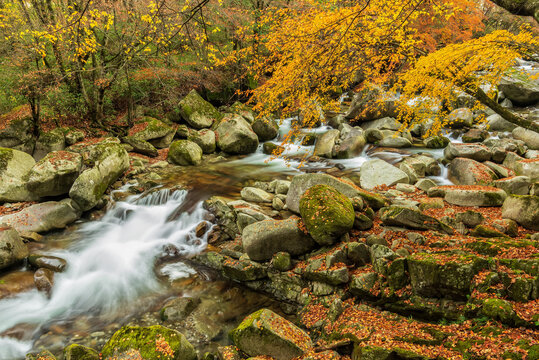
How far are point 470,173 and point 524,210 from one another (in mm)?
3801

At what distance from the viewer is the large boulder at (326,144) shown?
12914mm

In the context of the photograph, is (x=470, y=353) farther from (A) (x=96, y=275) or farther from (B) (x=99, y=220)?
(B) (x=99, y=220)

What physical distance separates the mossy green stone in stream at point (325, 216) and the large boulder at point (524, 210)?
10.5 ft

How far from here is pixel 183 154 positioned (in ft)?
40.8

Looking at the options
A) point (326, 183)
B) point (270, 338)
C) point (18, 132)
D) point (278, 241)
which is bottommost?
point (270, 338)

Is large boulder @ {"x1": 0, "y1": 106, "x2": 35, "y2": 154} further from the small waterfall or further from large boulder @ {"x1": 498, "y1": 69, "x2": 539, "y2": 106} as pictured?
large boulder @ {"x1": 498, "y1": 69, "x2": 539, "y2": 106}

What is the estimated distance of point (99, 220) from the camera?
8.77m

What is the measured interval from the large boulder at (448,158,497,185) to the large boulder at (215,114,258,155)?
8516 millimetres

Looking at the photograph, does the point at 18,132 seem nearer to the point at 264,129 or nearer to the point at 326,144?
the point at 264,129

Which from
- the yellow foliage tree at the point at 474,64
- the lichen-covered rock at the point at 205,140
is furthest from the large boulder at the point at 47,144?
the yellow foliage tree at the point at 474,64

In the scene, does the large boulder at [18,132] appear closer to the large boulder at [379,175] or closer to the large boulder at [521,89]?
the large boulder at [379,175]

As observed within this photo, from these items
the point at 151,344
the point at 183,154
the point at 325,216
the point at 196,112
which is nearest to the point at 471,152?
the point at 325,216

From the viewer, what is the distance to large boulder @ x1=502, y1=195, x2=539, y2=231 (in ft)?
18.3

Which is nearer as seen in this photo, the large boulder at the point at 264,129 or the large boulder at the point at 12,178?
the large boulder at the point at 12,178
